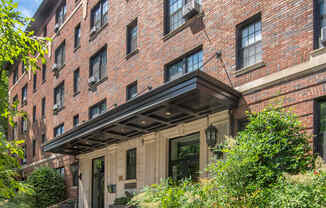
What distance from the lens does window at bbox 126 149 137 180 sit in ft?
57.8

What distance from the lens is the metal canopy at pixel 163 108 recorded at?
10.6 metres

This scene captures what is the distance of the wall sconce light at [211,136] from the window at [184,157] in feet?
4.14

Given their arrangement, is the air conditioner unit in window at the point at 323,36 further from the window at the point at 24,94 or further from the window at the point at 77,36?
the window at the point at 24,94

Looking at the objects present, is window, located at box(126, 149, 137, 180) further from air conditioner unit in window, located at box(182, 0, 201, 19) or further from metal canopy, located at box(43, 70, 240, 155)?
air conditioner unit in window, located at box(182, 0, 201, 19)

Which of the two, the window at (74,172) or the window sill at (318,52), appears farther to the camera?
the window at (74,172)

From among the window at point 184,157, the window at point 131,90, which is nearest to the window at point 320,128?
the window at point 184,157

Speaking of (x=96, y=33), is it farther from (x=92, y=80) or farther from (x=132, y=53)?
(x=132, y=53)

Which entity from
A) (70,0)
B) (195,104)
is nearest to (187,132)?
(195,104)

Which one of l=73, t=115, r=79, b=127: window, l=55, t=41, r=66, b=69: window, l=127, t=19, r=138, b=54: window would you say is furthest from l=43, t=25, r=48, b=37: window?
l=127, t=19, r=138, b=54: window

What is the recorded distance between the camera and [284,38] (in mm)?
10633

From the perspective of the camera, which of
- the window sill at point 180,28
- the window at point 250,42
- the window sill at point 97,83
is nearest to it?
the window at point 250,42

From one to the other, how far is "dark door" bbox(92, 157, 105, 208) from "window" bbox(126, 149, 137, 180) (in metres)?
3.18

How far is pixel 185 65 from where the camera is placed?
1472 centimetres

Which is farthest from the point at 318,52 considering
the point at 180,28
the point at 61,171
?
the point at 61,171
